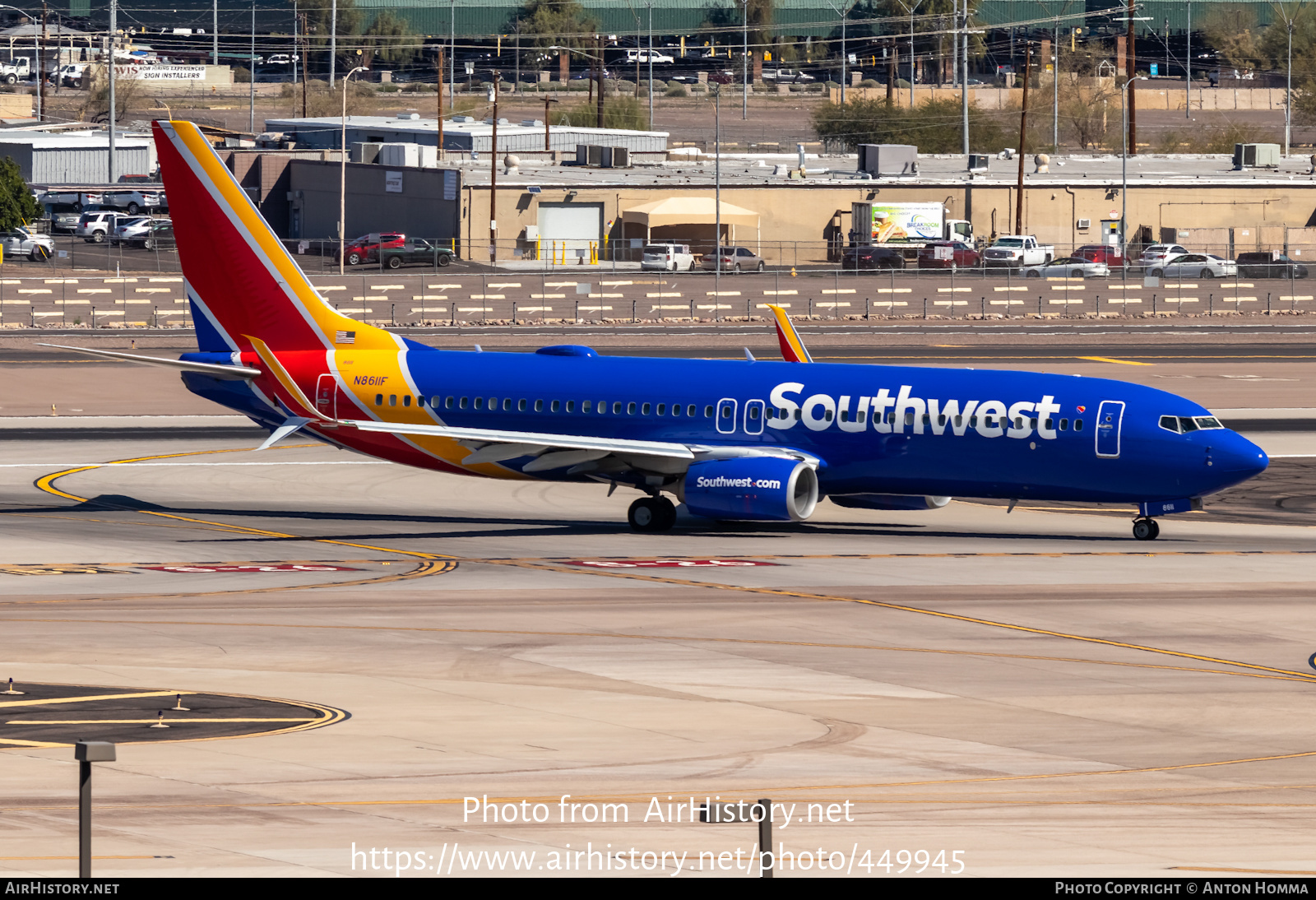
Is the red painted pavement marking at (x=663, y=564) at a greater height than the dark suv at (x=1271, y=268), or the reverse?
the dark suv at (x=1271, y=268)

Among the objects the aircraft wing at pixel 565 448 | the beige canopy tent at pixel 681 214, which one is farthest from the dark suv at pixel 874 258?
the aircraft wing at pixel 565 448

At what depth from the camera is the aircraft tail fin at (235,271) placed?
5325 cm

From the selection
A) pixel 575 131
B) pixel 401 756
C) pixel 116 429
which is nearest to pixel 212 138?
pixel 575 131

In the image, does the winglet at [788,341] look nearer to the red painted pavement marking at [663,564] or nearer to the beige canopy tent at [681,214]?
the red painted pavement marking at [663,564]

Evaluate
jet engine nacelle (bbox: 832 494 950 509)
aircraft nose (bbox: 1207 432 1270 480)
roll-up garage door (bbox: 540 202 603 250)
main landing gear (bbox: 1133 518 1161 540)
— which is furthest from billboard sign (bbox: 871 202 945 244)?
aircraft nose (bbox: 1207 432 1270 480)

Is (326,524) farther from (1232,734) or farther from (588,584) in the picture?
(1232,734)

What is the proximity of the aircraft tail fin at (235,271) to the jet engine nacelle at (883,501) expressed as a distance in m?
13.7

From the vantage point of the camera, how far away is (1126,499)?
153 ft

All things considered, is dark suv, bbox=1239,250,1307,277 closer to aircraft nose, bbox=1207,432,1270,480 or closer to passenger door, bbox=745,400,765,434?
aircraft nose, bbox=1207,432,1270,480

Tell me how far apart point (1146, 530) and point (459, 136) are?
433ft

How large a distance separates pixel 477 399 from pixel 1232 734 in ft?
94.7

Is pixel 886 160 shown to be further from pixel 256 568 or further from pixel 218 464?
pixel 256 568

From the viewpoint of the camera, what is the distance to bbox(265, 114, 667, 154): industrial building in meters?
175

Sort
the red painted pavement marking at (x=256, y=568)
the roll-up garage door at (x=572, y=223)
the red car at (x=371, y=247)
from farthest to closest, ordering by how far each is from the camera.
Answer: the roll-up garage door at (x=572, y=223) < the red car at (x=371, y=247) < the red painted pavement marking at (x=256, y=568)
